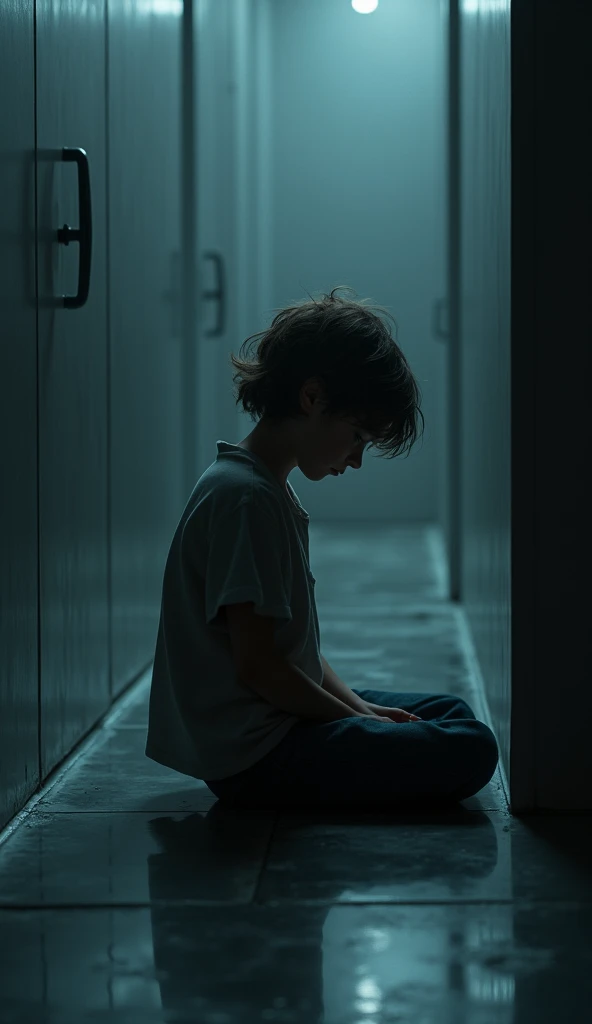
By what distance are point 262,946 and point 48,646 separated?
73 centimetres

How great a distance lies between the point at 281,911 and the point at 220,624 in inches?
16.9

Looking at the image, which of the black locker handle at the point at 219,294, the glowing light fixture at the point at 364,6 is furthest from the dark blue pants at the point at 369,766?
the glowing light fixture at the point at 364,6

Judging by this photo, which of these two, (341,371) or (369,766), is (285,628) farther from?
(341,371)

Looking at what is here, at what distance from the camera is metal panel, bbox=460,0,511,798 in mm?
1667

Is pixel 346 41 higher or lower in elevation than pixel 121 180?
higher

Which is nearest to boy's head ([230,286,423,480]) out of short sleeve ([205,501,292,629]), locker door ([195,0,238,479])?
short sleeve ([205,501,292,629])

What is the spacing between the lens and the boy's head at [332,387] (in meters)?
1.56

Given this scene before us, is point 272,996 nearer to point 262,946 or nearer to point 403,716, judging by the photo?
point 262,946

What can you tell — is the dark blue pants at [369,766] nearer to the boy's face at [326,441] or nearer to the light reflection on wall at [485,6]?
the boy's face at [326,441]

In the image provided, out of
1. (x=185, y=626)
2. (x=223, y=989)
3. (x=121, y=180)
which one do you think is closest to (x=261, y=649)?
(x=185, y=626)

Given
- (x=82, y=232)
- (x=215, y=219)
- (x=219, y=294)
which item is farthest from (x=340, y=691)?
(x=215, y=219)

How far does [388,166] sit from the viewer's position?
683 centimetres

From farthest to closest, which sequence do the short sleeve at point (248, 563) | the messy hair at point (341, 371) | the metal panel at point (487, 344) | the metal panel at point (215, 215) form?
the metal panel at point (215, 215) < the metal panel at point (487, 344) < the messy hair at point (341, 371) < the short sleeve at point (248, 563)

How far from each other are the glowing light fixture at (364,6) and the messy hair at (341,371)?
18.8 feet
